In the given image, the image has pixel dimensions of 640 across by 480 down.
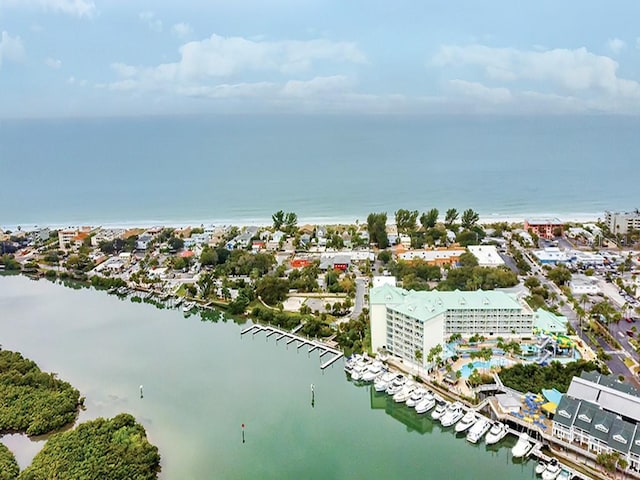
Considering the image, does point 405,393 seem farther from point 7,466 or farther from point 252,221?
point 252,221

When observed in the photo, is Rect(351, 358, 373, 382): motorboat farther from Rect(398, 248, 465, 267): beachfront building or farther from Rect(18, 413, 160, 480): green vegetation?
Rect(398, 248, 465, 267): beachfront building

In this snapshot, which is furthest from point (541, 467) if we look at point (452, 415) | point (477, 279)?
point (477, 279)

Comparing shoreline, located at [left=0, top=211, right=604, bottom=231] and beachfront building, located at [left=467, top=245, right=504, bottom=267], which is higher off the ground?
shoreline, located at [left=0, top=211, right=604, bottom=231]

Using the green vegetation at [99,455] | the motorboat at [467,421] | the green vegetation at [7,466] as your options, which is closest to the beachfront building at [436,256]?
the motorboat at [467,421]

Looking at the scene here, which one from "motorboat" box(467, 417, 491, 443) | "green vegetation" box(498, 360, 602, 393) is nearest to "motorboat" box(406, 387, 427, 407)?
"motorboat" box(467, 417, 491, 443)

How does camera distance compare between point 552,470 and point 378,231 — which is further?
point 378,231

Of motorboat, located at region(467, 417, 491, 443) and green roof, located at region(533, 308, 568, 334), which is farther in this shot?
green roof, located at region(533, 308, 568, 334)

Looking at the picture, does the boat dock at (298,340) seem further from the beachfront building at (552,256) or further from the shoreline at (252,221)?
the shoreline at (252,221)
